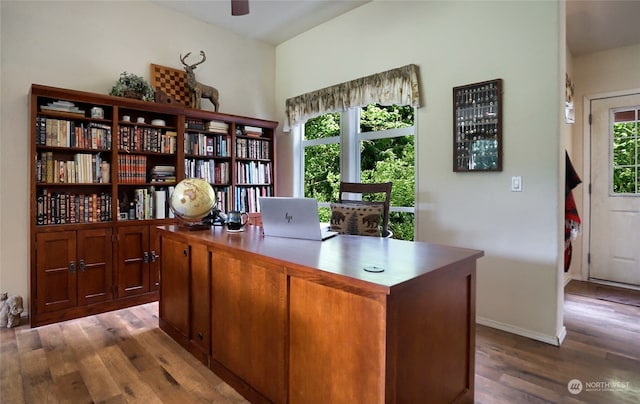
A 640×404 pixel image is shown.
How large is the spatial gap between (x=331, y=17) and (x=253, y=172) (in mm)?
1919

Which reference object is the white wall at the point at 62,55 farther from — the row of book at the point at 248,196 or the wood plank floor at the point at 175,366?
the row of book at the point at 248,196

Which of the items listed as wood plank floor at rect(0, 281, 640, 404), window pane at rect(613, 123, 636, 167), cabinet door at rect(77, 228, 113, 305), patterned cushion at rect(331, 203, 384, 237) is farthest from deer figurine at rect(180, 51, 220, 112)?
window pane at rect(613, 123, 636, 167)

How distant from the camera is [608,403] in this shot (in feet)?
5.66

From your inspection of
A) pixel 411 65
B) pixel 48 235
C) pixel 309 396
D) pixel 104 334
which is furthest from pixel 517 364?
pixel 48 235

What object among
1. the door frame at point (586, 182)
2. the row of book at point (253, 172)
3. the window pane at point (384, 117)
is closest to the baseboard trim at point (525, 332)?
the window pane at point (384, 117)

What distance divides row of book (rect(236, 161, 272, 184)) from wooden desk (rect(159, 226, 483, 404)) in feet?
6.62

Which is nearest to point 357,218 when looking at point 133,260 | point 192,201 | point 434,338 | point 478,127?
point 478,127

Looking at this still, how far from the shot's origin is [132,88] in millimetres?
3156

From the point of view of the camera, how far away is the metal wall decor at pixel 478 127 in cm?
264

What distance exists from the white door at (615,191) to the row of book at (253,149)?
12.4 feet

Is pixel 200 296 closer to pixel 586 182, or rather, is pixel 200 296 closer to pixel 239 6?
pixel 239 6

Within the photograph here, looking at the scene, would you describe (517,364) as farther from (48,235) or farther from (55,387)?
(48,235)

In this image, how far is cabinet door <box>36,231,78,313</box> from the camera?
2.69 meters

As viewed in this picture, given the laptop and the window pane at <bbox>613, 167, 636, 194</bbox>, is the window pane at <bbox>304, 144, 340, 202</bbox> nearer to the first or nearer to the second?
the laptop
